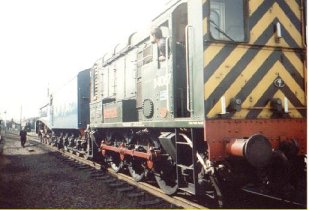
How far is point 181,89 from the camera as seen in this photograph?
19.1ft

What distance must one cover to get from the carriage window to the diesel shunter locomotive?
0.05 feet

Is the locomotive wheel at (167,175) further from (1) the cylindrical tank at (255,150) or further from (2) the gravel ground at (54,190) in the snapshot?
(1) the cylindrical tank at (255,150)

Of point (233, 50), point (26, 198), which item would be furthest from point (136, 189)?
point (233, 50)

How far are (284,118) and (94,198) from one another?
3450mm

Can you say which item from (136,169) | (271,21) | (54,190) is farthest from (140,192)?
(271,21)

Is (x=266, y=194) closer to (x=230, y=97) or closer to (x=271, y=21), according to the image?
(x=230, y=97)

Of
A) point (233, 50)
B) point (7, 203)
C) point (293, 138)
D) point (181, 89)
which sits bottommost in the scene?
point (7, 203)

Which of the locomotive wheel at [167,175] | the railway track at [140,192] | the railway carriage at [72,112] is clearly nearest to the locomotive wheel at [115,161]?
the railway track at [140,192]

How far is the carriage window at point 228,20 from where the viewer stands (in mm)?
5203

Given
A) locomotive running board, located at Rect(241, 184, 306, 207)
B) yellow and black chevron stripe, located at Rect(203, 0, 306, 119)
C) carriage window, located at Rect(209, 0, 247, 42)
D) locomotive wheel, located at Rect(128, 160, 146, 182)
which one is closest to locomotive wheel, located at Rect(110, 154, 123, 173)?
locomotive wheel, located at Rect(128, 160, 146, 182)

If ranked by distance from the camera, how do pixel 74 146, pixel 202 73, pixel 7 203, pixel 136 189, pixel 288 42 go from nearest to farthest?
pixel 202 73, pixel 288 42, pixel 7 203, pixel 136 189, pixel 74 146

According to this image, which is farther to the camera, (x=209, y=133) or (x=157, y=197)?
(x=157, y=197)

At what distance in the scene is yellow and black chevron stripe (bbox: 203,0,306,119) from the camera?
5109mm

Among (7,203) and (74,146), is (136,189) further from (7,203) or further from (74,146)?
(74,146)
